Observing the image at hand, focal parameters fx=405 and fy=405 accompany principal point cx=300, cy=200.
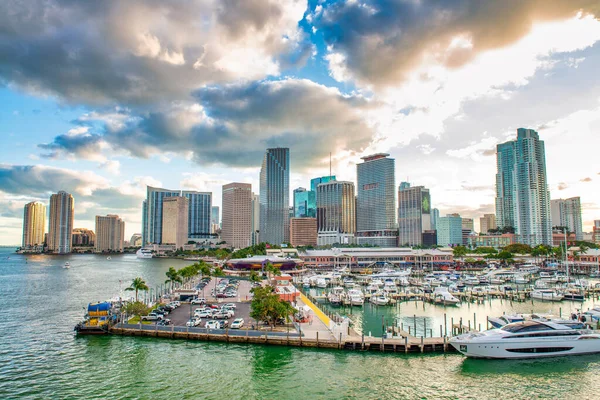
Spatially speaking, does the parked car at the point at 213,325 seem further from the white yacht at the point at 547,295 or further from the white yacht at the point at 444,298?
the white yacht at the point at 547,295

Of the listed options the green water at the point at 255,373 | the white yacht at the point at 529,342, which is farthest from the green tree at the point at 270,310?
the white yacht at the point at 529,342

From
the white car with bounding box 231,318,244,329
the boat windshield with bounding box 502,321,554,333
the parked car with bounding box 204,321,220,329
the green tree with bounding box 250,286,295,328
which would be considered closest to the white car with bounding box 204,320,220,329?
the parked car with bounding box 204,321,220,329

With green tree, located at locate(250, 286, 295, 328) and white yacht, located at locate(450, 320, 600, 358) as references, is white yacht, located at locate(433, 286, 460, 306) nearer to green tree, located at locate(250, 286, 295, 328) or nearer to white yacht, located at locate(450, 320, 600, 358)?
white yacht, located at locate(450, 320, 600, 358)

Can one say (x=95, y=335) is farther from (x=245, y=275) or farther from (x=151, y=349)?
(x=245, y=275)

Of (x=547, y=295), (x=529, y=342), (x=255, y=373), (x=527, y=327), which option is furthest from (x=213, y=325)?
(x=547, y=295)

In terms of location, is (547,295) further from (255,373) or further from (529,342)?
(255,373)
